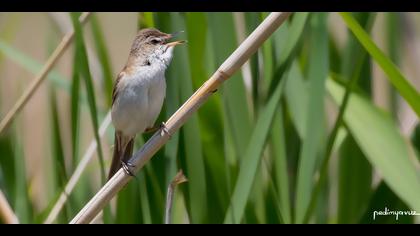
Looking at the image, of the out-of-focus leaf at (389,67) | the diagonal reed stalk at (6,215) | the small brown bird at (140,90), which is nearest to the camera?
the out-of-focus leaf at (389,67)

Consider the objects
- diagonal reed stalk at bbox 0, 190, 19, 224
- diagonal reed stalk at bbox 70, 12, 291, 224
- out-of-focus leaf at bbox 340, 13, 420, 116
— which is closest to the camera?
diagonal reed stalk at bbox 70, 12, 291, 224

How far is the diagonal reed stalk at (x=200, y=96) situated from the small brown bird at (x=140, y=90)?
0.35 m

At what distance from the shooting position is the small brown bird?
202cm

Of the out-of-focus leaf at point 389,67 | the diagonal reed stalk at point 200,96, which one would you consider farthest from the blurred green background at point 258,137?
the diagonal reed stalk at point 200,96

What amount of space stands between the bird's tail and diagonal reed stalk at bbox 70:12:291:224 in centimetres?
41

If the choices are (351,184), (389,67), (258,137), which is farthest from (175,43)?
(351,184)

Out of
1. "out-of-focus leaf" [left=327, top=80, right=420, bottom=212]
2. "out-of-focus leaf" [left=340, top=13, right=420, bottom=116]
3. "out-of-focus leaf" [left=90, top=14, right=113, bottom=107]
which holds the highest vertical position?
"out-of-focus leaf" [left=90, top=14, right=113, bottom=107]

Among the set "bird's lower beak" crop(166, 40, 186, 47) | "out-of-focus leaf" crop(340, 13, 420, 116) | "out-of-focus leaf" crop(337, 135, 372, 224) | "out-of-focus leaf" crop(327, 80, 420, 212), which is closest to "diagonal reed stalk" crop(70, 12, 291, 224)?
"out-of-focus leaf" crop(340, 13, 420, 116)

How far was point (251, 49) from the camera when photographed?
1.55 meters

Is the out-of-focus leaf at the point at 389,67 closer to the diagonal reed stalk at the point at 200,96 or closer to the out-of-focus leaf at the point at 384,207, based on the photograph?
the diagonal reed stalk at the point at 200,96

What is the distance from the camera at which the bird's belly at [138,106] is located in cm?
202

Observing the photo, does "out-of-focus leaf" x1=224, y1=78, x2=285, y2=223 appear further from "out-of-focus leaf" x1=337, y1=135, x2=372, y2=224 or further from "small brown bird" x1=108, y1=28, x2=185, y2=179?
"out-of-focus leaf" x1=337, y1=135, x2=372, y2=224

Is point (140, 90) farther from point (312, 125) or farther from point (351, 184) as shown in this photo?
point (351, 184)

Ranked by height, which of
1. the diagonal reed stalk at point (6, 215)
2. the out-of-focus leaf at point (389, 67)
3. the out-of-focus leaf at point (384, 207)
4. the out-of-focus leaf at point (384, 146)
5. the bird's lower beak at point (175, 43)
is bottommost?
the diagonal reed stalk at point (6, 215)
